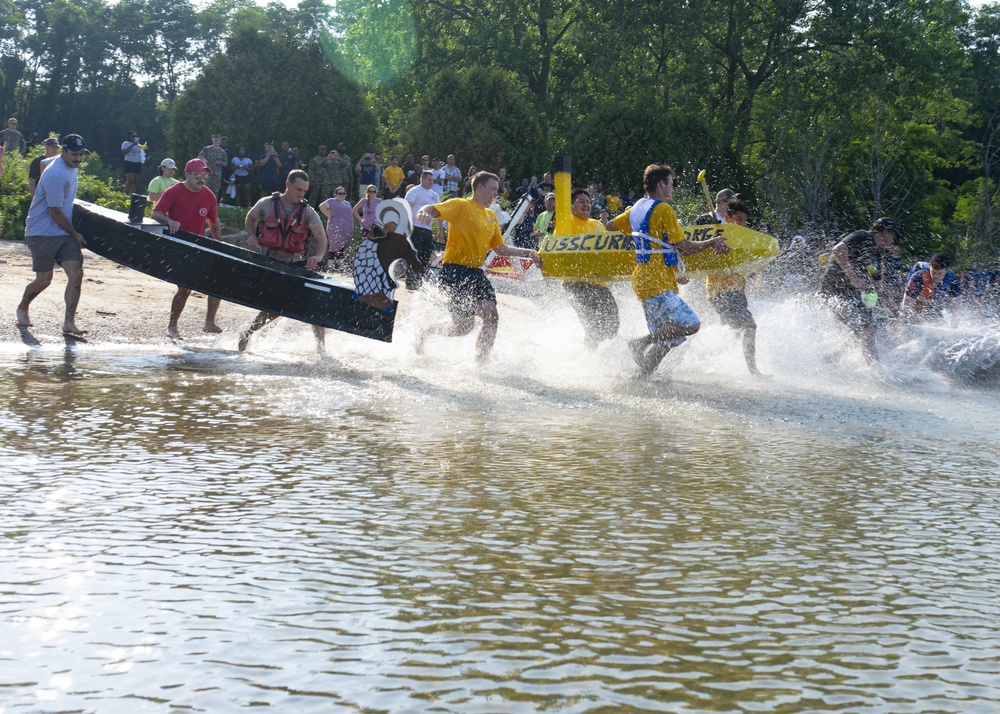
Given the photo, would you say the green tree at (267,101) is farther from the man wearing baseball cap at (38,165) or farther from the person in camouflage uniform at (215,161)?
the man wearing baseball cap at (38,165)

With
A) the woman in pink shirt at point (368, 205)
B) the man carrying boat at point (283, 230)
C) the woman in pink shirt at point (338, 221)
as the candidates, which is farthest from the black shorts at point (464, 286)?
the woman in pink shirt at point (338, 221)

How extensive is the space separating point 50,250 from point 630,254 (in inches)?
207

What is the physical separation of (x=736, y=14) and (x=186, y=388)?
29.1m

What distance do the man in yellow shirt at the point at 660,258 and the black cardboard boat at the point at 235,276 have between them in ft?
7.24

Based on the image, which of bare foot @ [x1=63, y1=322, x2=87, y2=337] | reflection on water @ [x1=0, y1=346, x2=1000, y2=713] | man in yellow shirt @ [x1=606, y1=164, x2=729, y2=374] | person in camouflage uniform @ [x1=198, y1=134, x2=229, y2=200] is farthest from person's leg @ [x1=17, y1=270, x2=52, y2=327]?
person in camouflage uniform @ [x1=198, y1=134, x2=229, y2=200]

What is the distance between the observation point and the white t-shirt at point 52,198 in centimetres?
1088

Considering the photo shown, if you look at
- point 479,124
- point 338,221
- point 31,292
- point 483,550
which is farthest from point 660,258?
point 479,124

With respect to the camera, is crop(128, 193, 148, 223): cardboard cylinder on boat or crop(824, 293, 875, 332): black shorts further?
crop(128, 193, 148, 223): cardboard cylinder on boat

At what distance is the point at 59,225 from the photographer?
11.0 m

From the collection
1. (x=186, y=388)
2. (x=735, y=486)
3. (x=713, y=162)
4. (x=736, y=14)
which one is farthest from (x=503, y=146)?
(x=735, y=486)

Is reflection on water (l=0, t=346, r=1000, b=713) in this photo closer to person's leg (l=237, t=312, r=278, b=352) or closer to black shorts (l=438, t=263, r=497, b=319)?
black shorts (l=438, t=263, r=497, b=319)

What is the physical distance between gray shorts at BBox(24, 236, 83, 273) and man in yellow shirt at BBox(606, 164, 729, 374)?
5.12 meters

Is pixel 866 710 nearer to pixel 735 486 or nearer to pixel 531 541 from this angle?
pixel 531 541

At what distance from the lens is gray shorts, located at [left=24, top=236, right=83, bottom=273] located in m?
11.0
